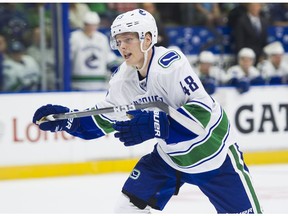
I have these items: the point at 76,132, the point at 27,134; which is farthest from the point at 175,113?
the point at 27,134

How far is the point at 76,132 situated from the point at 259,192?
227cm

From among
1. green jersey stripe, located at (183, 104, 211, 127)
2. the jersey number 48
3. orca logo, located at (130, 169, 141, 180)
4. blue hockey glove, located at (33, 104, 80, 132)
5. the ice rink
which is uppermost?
the jersey number 48

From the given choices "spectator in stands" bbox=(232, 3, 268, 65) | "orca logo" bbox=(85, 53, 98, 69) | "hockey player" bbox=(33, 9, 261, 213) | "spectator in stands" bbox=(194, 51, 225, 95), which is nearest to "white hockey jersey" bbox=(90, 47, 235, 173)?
"hockey player" bbox=(33, 9, 261, 213)

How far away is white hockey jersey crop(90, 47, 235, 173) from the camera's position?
375 centimetres

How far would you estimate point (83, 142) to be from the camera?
7285 mm

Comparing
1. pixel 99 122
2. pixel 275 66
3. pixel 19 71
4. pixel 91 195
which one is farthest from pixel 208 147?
pixel 275 66

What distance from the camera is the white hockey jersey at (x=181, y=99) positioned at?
375 centimetres

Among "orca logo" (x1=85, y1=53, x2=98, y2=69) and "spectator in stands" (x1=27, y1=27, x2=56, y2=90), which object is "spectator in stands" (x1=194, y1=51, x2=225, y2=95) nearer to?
"orca logo" (x1=85, y1=53, x2=98, y2=69)

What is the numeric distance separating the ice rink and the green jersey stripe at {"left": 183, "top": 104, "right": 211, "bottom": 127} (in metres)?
1.56

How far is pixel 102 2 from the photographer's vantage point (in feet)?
27.7

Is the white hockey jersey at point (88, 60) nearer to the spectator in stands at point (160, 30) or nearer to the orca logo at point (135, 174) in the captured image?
the spectator in stands at point (160, 30)

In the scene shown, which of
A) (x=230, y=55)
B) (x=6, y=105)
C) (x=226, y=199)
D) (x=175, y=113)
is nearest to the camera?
(x=175, y=113)

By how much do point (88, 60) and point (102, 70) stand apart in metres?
0.16

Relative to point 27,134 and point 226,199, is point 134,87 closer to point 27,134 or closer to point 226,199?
point 226,199
